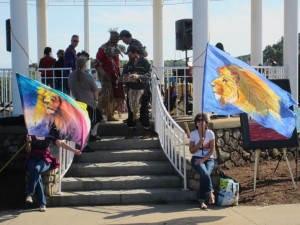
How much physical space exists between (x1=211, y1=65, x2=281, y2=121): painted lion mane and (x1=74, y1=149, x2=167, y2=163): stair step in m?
2.32

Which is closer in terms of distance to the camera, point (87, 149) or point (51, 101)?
point (51, 101)

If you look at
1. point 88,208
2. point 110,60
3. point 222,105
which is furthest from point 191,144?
point 110,60

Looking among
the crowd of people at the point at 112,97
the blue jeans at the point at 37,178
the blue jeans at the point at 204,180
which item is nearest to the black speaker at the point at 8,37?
the crowd of people at the point at 112,97

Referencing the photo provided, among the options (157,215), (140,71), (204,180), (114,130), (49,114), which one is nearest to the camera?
(49,114)

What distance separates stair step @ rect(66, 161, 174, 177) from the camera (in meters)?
8.21

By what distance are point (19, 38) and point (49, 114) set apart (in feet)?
11.6

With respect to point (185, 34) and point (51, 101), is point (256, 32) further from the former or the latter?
point (51, 101)

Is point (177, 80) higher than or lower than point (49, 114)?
higher

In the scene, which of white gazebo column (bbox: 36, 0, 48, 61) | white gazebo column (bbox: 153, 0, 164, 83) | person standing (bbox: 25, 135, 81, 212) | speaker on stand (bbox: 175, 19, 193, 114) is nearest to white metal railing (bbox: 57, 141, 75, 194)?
person standing (bbox: 25, 135, 81, 212)

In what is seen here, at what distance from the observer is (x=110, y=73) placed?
10.1 meters

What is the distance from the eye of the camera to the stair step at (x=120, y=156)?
8602mm

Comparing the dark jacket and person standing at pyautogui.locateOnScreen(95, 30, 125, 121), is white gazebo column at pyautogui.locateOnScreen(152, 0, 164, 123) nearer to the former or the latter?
person standing at pyautogui.locateOnScreen(95, 30, 125, 121)

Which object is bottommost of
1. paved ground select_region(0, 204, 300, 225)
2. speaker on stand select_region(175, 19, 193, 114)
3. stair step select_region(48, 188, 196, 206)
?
paved ground select_region(0, 204, 300, 225)

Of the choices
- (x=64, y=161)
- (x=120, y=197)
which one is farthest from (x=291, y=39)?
(x=64, y=161)
